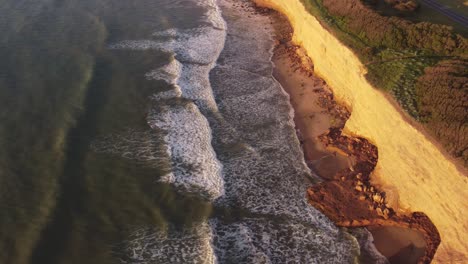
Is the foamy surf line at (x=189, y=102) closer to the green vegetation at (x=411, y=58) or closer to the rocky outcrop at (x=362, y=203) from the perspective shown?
the rocky outcrop at (x=362, y=203)

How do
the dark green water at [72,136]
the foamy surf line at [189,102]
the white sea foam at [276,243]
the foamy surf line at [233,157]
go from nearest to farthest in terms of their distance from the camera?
the white sea foam at [276,243] → the foamy surf line at [233,157] → the dark green water at [72,136] → the foamy surf line at [189,102]

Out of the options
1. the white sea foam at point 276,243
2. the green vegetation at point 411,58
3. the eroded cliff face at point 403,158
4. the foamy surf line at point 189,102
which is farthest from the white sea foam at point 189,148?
the green vegetation at point 411,58

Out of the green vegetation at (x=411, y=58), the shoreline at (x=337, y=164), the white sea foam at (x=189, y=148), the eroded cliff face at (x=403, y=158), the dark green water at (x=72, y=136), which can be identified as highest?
the green vegetation at (x=411, y=58)

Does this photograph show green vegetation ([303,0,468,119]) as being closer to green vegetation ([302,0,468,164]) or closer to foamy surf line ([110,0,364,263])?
green vegetation ([302,0,468,164])

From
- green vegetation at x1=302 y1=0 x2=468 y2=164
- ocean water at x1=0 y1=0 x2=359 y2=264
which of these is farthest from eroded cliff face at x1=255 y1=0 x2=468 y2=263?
ocean water at x1=0 y1=0 x2=359 y2=264

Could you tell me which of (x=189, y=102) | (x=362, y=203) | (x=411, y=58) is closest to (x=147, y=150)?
(x=189, y=102)

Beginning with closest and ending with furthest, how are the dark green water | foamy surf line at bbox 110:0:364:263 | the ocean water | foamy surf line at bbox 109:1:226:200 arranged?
foamy surf line at bbox 110:0:364:263, the ocean water, the dark green water, foamy surf line at bbox 109:1:226:200

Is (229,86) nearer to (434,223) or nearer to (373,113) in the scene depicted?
(373,113)

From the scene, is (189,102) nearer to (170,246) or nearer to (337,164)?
(337,164)
